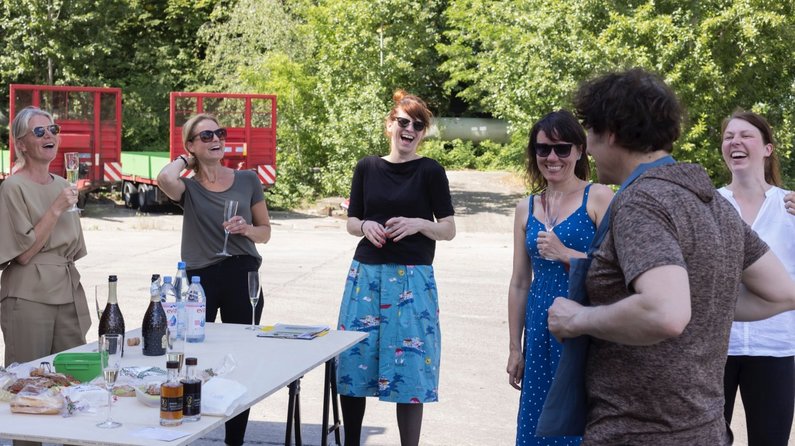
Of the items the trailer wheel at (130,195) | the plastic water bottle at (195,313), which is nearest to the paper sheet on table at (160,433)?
the plastic water bottle at (195,313)

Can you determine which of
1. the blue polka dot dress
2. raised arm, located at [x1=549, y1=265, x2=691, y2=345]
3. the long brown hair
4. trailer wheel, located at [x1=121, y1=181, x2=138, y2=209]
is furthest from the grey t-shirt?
trailer wheel, located at [x1=121, y1=181, x2=138, y2=209]

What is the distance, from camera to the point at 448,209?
546 centimetres

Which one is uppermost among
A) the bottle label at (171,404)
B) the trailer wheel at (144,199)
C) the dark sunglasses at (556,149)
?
the dark sunglasses at (556,149)

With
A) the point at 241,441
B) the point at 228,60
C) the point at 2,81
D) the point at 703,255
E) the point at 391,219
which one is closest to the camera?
the point at 703,255

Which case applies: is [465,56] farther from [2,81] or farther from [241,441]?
[241,441]

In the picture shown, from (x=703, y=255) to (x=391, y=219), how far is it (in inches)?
113

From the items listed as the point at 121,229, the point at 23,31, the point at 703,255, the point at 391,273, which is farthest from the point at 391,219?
the point at 23,31

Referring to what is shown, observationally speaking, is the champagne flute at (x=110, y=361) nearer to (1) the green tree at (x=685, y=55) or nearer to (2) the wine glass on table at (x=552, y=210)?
(2) the wine glass on table at (x=552, y=210)

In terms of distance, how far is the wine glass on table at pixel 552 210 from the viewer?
13.8 ft

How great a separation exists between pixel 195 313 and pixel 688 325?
299cm

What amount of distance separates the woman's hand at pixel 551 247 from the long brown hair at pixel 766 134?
135cm

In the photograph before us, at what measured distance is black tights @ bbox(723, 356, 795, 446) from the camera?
14.3 feet

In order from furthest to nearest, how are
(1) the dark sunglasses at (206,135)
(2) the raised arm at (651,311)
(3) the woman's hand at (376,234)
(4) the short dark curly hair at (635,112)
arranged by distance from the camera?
(1) the dark sunglasses at (206,135) < (3) the woman's hand at (376,234) < (4) the short dark curly hair at (635,112) < (2) the raised arm at (651,311)

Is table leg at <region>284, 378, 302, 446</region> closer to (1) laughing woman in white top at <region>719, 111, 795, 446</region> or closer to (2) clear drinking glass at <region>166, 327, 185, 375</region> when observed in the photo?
(2) clear drinking glass at <region>166, 327, 185, 375</region>
